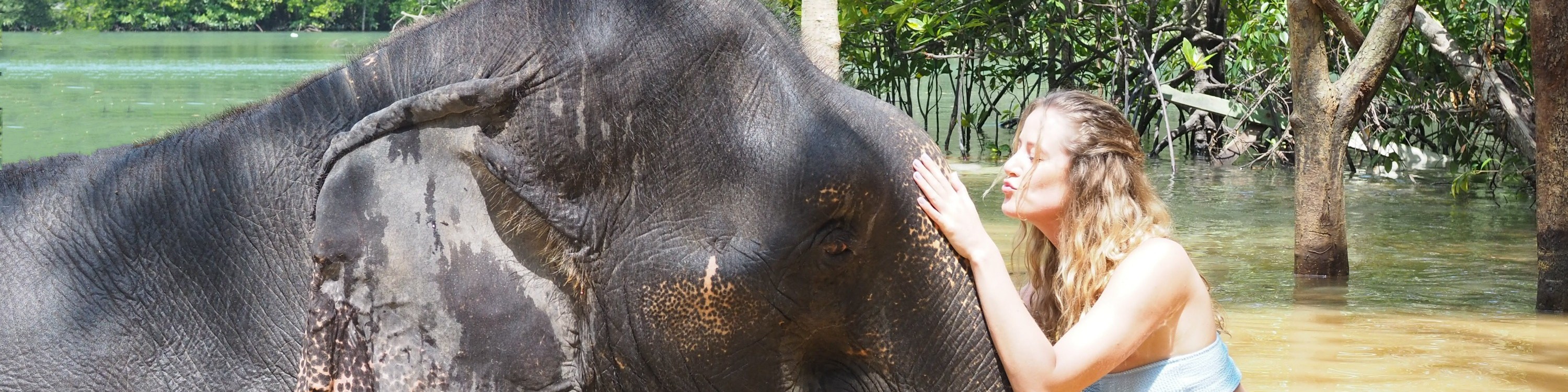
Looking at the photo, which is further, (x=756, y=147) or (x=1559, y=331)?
(x=1559, y=331)

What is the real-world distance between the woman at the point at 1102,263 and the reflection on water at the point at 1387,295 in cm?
308

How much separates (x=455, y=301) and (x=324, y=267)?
0.15 metres

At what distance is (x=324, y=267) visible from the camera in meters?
1.57

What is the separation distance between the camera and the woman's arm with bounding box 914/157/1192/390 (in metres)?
1.78

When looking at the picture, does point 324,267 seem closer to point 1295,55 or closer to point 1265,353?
point 1265,353

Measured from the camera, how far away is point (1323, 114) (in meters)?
7.25

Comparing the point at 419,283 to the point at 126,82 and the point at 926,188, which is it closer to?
the point at 926,188

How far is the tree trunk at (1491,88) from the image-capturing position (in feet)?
30.8

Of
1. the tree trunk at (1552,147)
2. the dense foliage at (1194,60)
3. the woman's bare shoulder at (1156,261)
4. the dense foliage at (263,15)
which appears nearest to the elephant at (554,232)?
the woman's bare shoulder at (1156,261)

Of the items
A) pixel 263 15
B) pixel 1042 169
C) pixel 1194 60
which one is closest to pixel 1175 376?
pixel 1042 169

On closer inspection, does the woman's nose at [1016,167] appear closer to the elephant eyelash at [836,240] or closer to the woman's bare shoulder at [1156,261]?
the woman's bare shoulder at [1156,261]

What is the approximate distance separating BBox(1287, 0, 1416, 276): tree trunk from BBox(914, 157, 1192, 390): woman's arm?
5.07 metres

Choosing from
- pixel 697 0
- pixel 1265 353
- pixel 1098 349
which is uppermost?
pixel 697 0

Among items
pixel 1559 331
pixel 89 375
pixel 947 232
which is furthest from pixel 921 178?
pixel 1559 331
